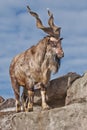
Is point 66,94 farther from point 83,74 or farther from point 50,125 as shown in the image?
point 50,125

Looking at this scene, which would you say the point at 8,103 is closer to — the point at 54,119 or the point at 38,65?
the point at 38,65

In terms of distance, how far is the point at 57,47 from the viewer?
20.0 meters

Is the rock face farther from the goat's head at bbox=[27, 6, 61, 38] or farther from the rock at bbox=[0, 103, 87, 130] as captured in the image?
the goat's head at bbox=[27, 6, 61, 38]

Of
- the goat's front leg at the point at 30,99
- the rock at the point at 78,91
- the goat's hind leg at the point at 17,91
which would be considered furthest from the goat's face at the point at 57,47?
the goat's hind leg at the point at 17,91

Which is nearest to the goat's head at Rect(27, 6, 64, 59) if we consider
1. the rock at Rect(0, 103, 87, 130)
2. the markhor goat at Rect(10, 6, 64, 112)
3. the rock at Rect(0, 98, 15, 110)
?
the markhor goat at Rect(10, 6, 64, 112)

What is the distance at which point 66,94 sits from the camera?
20969mm

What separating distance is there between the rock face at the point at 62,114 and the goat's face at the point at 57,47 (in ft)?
4.34

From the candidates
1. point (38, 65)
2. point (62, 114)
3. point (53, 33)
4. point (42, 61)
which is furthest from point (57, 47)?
point (62, 114)

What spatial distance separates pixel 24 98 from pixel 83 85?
3865mm

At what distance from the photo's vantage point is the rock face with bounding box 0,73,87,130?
58.7ft

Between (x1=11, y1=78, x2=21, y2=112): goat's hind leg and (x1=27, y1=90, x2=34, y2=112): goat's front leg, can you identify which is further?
(x1=11, y1=78, x2=21, y2=112): goat's hind leg

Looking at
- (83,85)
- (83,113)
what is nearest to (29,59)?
(83,85)

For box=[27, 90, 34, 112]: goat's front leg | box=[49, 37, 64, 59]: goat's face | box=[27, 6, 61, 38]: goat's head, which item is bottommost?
box=[27, 90, 34, 112]: goat's front leg

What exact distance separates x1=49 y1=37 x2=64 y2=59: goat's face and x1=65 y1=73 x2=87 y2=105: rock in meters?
1.27
